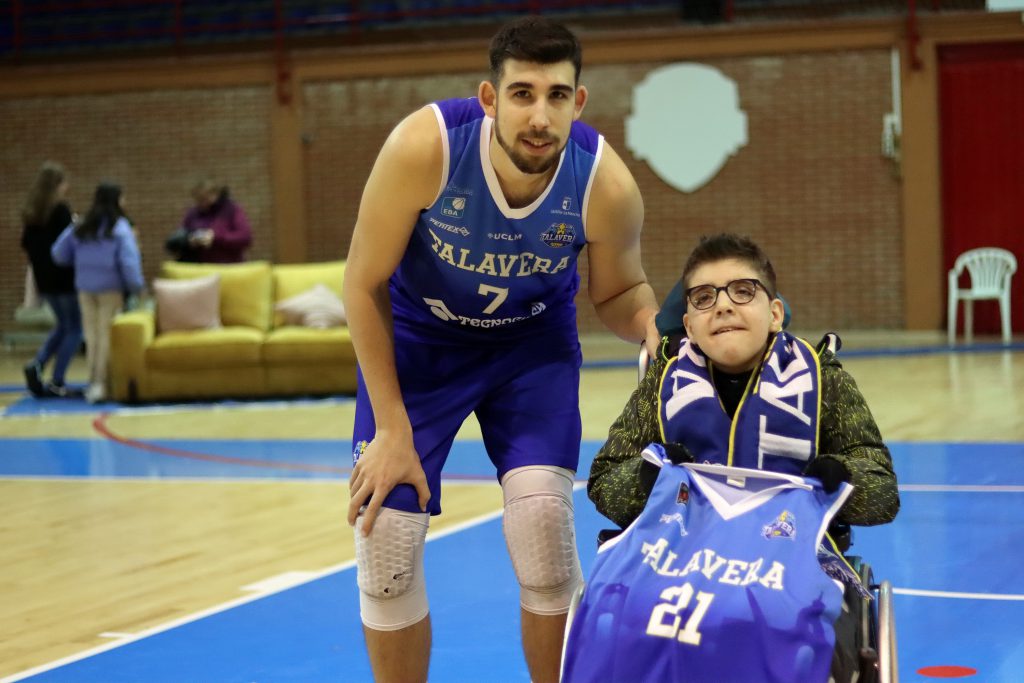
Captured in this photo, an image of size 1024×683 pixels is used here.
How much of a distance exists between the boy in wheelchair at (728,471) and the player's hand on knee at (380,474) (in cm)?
35

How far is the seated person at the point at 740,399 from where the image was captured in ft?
8.02

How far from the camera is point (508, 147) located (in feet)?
8.16

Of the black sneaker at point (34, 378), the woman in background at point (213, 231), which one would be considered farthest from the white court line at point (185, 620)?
the woman in background at point (213, 231)

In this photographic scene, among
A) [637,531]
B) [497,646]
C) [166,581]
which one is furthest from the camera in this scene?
[166,581]

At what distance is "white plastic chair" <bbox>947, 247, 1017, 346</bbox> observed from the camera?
1219 centimetres

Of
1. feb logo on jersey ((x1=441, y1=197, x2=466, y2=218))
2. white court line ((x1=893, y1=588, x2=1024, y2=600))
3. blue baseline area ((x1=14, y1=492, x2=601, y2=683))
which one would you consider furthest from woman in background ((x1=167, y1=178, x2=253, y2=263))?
feb logo on jersey ((x1=441, y1=197, x2=466, y2=218))

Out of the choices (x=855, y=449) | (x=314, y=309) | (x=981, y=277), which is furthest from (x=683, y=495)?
(x=981, y=277)

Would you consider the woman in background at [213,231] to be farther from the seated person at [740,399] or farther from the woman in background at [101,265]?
the seated person at [740,399]

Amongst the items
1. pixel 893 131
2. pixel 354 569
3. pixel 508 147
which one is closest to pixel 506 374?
pixel 508 147

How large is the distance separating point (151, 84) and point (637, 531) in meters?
12.9

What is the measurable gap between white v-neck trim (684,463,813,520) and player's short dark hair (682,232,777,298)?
15.3 inches

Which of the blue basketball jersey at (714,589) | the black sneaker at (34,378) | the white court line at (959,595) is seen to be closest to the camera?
the blue basketball jersey at (714,589)

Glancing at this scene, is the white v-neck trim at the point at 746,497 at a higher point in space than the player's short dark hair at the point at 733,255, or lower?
lower

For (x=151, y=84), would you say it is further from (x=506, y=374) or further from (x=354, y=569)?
(x=506, y=374)
